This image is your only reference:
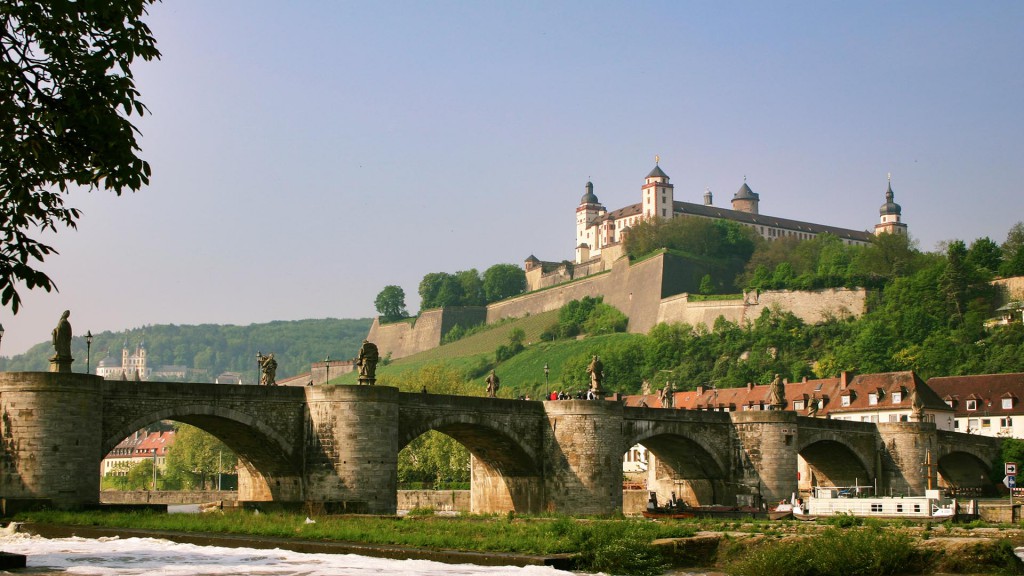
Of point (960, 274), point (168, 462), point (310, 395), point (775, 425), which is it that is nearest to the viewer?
point (310, 395)

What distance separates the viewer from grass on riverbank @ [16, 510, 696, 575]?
24938 millimetres

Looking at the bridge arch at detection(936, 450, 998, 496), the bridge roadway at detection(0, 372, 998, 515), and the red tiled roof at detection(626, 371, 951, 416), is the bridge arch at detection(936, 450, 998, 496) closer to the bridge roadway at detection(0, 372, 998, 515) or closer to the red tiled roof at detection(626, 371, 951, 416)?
the bridge roadway at detection(0, 372, 998, 515)

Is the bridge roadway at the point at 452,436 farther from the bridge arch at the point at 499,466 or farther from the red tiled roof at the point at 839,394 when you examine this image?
the red tiled roof at the point at 839,394

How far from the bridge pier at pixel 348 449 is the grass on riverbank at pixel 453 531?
803 centimetres

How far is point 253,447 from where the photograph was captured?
42906 mm

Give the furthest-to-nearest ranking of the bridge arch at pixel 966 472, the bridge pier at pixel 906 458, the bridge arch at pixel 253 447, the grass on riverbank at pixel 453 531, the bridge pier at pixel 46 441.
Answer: the bridge arch at pixel 966 472
the bridge pier at pixel 906 458
the bridge arch at pixel 253 447
the bridge pier at pixel 46 441
the grass on riverbank at pixel 453 531

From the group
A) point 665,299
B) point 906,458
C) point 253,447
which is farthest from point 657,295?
point 253,447

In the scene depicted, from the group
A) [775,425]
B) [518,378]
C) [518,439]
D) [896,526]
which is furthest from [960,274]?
[896,526]

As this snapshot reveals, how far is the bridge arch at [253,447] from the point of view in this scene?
40094 millimetres

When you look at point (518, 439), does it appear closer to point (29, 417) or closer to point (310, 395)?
point (310, 395)

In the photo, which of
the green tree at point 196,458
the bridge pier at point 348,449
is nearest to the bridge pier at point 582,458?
the bridge pier at point 348,449

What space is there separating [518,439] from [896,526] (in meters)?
18.2

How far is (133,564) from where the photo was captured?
75.2ft

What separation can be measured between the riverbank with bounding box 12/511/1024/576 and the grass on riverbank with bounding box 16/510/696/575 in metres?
0.02
